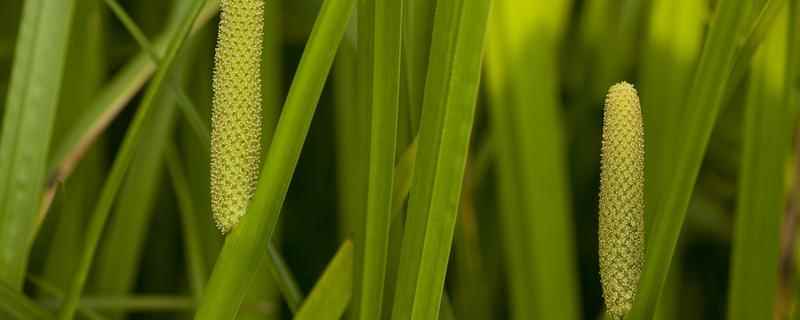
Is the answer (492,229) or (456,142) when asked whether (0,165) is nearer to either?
(456,142)

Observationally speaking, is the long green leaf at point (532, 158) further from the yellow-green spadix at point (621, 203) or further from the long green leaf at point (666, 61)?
the yellow-green spadix at point (621, 203)

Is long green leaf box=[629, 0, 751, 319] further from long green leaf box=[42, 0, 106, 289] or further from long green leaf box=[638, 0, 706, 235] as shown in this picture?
long green leaf box=[42, 0, 106, 289]

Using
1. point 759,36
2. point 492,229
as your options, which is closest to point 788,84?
point 759,36

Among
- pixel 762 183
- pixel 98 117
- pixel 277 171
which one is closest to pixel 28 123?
pixel 98 117

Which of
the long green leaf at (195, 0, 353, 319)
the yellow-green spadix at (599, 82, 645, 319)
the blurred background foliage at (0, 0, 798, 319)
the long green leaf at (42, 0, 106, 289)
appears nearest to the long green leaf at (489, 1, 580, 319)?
the blurred background foliage at (0, 0, 798, 319)

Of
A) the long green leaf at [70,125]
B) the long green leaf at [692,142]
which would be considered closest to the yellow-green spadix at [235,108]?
the long green leaf at [692,142]

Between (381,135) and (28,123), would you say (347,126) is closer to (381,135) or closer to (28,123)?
(28,123)

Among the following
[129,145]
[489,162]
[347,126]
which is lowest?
[489,162]
